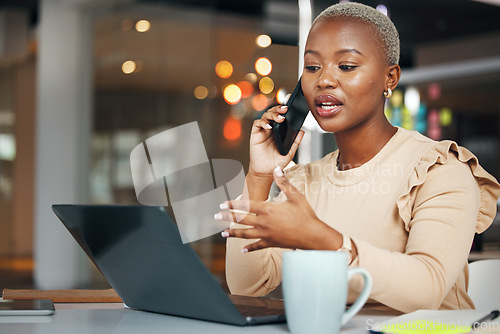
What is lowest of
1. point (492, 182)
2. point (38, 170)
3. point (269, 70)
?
point (38, 170)

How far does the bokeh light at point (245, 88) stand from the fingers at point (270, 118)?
4153mm

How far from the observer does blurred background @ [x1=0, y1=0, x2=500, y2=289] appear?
18.7ft

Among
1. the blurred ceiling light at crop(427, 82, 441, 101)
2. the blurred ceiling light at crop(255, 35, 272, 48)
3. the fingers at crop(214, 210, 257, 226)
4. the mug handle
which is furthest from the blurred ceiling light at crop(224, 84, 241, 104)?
the mug handle

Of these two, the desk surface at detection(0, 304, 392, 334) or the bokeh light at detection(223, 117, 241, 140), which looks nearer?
the desk surface at detection(0, 304, 392, 334)

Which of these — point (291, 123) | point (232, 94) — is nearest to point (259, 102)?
point (232, 94)

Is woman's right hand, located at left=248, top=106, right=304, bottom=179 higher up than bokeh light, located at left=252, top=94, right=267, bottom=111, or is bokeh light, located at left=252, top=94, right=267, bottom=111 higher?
bokeh light, located at left=252, top=94, right=267, bottom=111

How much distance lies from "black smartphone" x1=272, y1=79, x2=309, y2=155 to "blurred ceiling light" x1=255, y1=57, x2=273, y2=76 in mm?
3519

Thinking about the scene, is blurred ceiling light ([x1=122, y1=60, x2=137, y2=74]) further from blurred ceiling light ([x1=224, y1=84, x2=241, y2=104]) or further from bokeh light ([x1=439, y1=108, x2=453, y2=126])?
bokeh light ([x1=439, y1=108, x2=453, y2=126])

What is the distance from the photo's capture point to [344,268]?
80 centimetres

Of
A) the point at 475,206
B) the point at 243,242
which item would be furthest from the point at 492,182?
the point at 243,242

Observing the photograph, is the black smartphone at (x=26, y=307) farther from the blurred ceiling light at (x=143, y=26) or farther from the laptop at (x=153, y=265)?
the blurred ceiling light at (x=143, y=26)

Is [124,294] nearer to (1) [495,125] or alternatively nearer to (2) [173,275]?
(2) [173,275]

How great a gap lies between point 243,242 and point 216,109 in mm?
4460

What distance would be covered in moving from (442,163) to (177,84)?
15.6 feet
